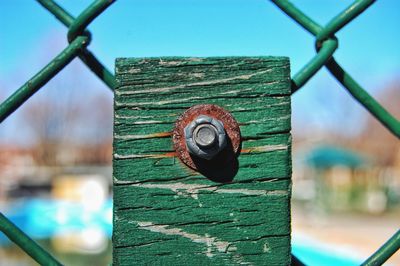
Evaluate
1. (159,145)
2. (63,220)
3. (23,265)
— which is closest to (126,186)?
(159,145)

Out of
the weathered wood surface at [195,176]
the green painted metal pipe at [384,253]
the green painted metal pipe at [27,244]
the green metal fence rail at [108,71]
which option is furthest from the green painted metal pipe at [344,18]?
the green painted metal pipe at [27,244]

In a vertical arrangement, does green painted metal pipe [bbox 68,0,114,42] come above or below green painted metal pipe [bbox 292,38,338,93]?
above

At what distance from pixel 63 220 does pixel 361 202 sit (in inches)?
540

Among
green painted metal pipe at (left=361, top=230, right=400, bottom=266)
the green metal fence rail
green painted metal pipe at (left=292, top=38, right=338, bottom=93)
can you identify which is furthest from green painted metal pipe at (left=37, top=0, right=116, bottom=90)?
green painted metal pipe at (left=361, top=230, right=400, bottom=266)

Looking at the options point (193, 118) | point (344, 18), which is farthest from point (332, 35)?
point (193, 118)

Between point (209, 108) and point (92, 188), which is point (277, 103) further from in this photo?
point (92, 188)

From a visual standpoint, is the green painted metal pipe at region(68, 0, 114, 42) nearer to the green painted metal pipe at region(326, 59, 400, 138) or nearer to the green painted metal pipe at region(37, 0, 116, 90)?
the green painted metal pipe at region(37, 0, 116, 90)

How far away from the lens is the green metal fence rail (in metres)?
0.74

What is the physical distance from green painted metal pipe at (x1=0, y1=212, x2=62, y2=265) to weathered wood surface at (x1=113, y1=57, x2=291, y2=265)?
0.11 metres

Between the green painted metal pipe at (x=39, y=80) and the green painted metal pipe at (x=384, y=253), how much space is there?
1.56 ft

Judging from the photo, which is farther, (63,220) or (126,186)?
(63,220)

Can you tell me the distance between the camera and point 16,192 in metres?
18.5

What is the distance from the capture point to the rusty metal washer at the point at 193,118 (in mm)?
649

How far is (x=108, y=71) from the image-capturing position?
76 centimetres
